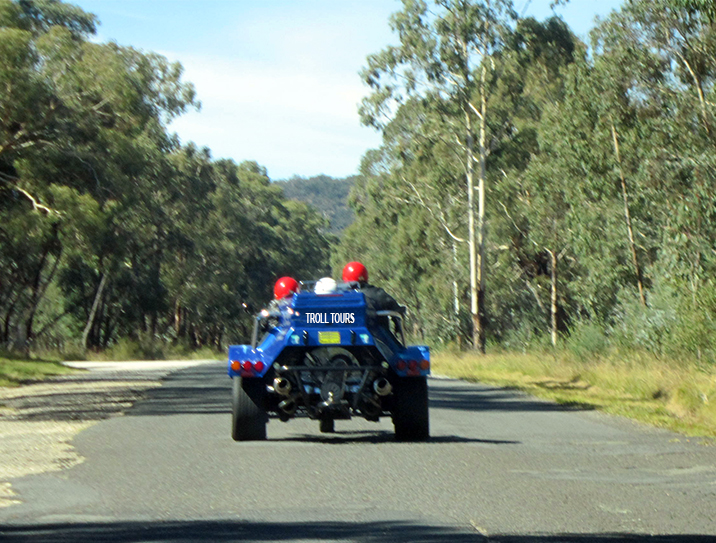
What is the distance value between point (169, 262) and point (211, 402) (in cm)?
4794

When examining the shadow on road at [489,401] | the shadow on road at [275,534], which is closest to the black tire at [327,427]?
the shadow on road at [489,401]

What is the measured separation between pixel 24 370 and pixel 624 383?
1737 cm

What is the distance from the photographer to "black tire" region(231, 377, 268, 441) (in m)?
12.3

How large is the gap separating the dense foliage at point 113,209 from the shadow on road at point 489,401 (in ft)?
14.1

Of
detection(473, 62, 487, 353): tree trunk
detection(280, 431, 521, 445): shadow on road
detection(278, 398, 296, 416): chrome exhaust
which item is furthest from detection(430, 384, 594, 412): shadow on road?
detection(473, 62, 487, 353): tree trunk

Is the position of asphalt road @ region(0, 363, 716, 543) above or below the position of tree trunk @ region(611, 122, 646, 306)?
below

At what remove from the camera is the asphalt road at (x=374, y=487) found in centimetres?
726

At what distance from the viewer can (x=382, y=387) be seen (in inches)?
471

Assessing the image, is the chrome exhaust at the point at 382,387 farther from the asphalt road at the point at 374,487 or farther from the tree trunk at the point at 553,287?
the tree trunk at the point at 553,287

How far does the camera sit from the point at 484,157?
44.5 m

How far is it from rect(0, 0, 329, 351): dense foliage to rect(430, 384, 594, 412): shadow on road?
14.1ft

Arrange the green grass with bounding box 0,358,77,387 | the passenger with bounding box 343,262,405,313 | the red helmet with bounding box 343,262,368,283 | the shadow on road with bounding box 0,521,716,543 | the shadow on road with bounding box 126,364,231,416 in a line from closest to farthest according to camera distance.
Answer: the shadow on road with bounding box 0,521,716,543
the passenger with bounding box 343,262,405,313
the red helmet with bounding box 343,262,368,283
the shadow on road with bounding box 126,364,231,416
the green grass with bounding box 0,358,77,387

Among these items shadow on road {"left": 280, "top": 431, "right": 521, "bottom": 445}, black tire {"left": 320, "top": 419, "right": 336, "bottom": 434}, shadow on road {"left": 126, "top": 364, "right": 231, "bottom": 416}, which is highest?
shadow on road {"left": 126, "top": 364, "right": 231, "bottom": 416}

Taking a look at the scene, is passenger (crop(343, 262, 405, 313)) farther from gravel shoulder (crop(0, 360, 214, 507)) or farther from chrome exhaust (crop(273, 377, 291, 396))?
gravel shoulder (crop(0, 360, 214, 507))
